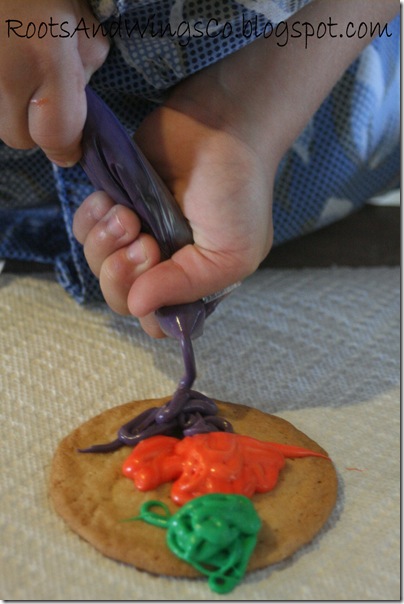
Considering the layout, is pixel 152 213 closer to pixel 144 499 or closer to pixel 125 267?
pixel 125 267

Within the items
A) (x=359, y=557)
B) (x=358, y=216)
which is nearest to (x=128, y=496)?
(x=359, y=557)

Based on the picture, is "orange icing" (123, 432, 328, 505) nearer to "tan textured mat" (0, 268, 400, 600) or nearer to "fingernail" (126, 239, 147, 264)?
"tan textured mat" (0, 268, 400, 600)

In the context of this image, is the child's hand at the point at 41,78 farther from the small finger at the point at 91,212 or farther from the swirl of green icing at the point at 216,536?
the swirl of green icing at the point at 216,536

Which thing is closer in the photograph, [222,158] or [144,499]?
[144,499]

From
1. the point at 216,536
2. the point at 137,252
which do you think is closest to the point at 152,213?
the point at 137,252

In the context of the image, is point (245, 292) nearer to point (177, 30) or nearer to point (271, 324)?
point (271, 324)
